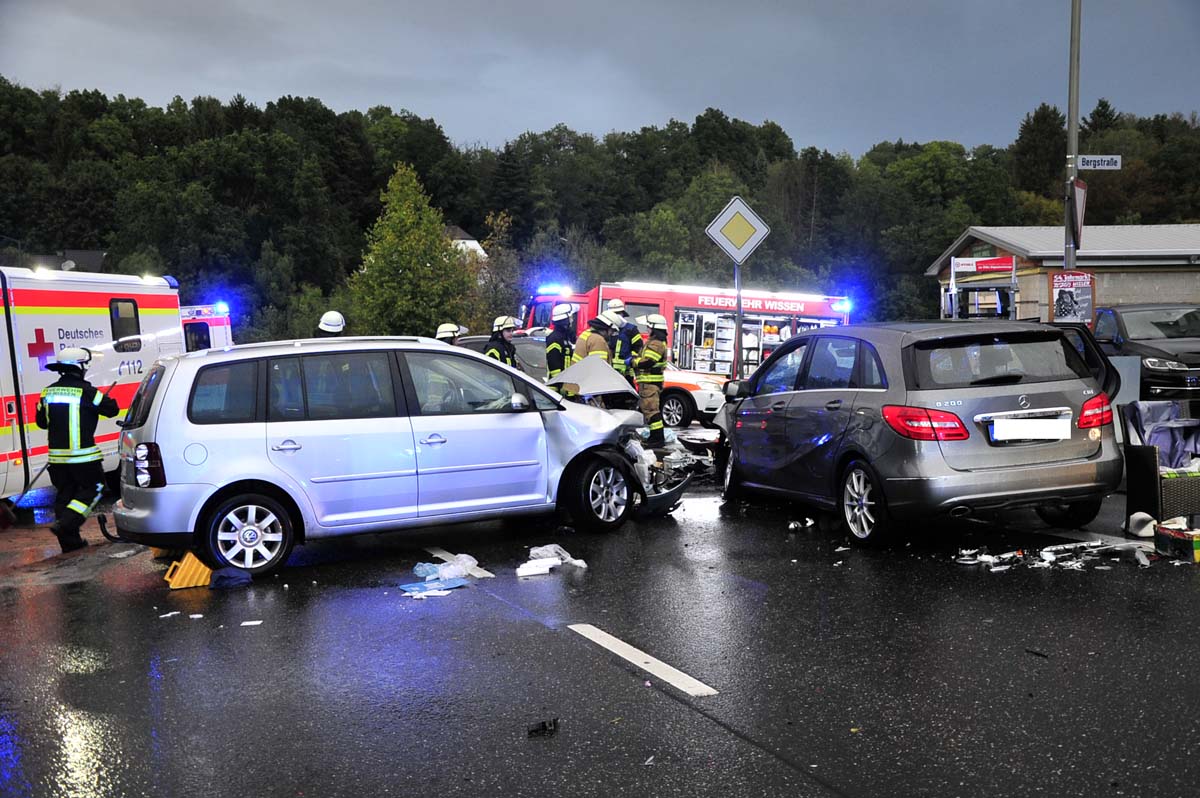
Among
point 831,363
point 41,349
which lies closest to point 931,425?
point 831,363

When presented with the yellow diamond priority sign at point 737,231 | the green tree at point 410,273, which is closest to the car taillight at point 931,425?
the yellow diamond priority sign at point 737,231

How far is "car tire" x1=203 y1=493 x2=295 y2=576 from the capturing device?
7.61 metres

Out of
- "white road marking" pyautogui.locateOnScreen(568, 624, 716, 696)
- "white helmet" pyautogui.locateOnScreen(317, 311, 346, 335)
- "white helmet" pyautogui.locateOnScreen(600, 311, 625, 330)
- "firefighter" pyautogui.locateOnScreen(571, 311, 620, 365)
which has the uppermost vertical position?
"white helmet" pyautogui.locateOnScreen(317, 311, 346, 335)

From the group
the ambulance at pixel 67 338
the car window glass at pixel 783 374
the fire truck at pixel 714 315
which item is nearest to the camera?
the car window glass at pixel 783 374

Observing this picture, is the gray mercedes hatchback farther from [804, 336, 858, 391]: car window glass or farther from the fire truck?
the fire truck

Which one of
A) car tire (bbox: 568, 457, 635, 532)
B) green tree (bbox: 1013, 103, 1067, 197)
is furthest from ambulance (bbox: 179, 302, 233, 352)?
green tree (bbox: 1013, 103, 1067, 197)

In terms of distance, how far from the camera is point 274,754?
4.32m

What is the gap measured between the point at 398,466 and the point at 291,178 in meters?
89.5

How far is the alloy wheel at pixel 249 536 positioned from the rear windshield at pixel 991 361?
452 cm

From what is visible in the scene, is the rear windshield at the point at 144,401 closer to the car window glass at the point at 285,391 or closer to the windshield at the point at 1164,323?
the car window glass at the point at 285,391

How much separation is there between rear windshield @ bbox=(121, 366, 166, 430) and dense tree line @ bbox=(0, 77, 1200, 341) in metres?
42.3

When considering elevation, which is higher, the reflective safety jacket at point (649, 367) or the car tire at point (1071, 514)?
the reflective safety jacket at point (649, 367)

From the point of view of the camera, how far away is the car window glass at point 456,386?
834cm

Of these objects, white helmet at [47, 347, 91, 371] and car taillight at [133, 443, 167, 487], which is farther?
white helmet at [47, 347, 91, 371]
